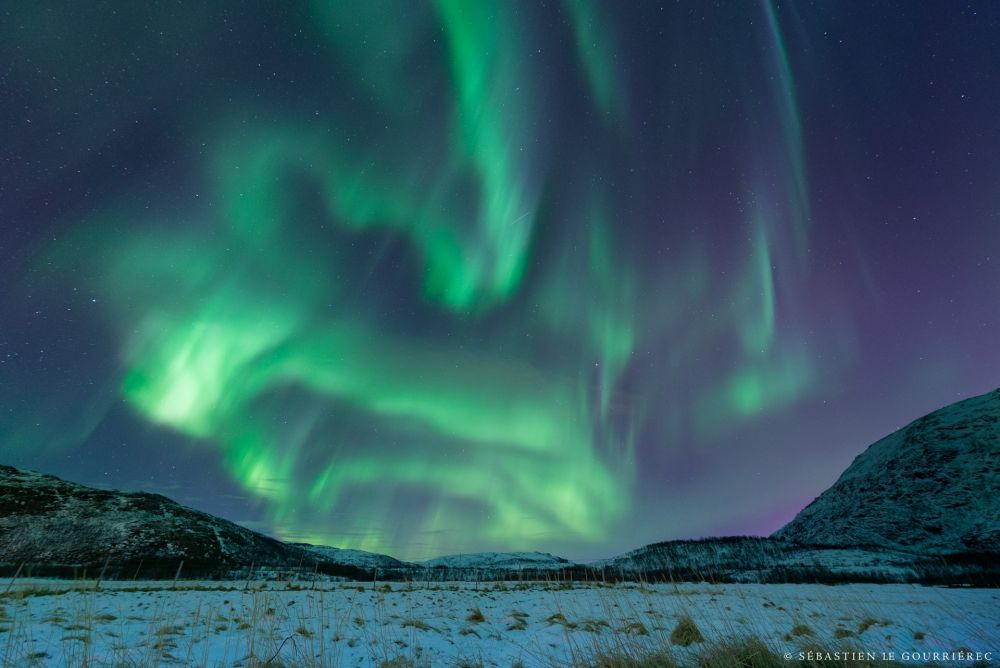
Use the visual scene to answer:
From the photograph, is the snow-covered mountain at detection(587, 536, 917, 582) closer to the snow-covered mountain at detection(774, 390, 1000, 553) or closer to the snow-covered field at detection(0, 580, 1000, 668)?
the snow-covered mountain at detection(774, 390, 1000, 553)

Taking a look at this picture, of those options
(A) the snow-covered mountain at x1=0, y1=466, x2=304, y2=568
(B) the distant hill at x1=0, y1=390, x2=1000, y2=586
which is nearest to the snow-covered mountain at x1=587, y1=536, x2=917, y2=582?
(B) the distant hill at x1=0, y1=390, x2=1000, y2=586

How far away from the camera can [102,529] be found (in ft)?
431

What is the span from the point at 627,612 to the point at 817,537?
5829 inches

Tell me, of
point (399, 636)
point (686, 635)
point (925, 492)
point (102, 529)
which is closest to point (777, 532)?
point (925, 492)

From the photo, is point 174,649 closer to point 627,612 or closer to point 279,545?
point 627,612

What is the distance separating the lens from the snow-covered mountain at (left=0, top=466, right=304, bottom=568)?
119250 mm

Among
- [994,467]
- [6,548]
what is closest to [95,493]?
[6,548]

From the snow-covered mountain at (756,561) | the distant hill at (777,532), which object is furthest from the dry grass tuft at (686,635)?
the distant hill at (777,532)

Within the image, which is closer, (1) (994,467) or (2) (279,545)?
(1) (994,467)

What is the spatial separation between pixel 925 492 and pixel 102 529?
214 m

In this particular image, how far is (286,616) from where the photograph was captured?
15164 mm

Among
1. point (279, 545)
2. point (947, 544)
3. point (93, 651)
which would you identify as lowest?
point (93, 651)

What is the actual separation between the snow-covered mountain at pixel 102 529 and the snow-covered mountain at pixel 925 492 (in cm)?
15291

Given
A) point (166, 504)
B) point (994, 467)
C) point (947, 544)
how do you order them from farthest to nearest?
point (166, 504), point (994, 467), point (947, 544)
